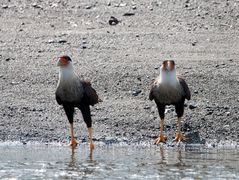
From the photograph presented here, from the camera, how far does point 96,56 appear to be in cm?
1719

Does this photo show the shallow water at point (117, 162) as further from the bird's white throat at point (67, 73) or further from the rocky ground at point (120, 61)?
the bird's white throat at point (67, 73)

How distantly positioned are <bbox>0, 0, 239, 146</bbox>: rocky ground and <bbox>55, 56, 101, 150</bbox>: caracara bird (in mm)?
530

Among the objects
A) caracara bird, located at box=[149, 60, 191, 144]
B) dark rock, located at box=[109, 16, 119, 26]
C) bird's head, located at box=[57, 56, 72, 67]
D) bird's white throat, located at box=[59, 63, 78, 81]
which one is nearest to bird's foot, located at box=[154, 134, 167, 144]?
caracara bird, located at box=[149, 60, 191, 144]

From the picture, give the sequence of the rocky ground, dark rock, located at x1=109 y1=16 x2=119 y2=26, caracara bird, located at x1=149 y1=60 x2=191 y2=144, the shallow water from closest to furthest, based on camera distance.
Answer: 1. the shallow water
2. caracara bird, located at x1=149 y1=60 x2=191 y2=144
3. the rocky ground
4. dark rock, located at x1=109 y1=16 x2=119 y2=26

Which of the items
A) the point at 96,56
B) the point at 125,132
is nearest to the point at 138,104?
the point at 125,132

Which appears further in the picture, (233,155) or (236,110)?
(236,110)

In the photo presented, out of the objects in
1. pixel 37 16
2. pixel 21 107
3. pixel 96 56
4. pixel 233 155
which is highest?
pixel 37 16

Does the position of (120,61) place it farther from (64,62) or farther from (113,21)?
(64,62)

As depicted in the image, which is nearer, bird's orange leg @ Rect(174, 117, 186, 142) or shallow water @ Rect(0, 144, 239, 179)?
shallow water @ Rect(0, 144, 239, 179)

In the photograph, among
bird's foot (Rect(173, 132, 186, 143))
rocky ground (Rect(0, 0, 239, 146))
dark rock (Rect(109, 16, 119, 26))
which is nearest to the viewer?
bird's foot (Rect(173, 132, 186, 143))

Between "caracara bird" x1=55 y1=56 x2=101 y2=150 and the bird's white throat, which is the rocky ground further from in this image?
the bird's white throat

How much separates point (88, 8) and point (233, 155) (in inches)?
318

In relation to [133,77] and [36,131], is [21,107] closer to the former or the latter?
[36,131]

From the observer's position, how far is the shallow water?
11.7m
